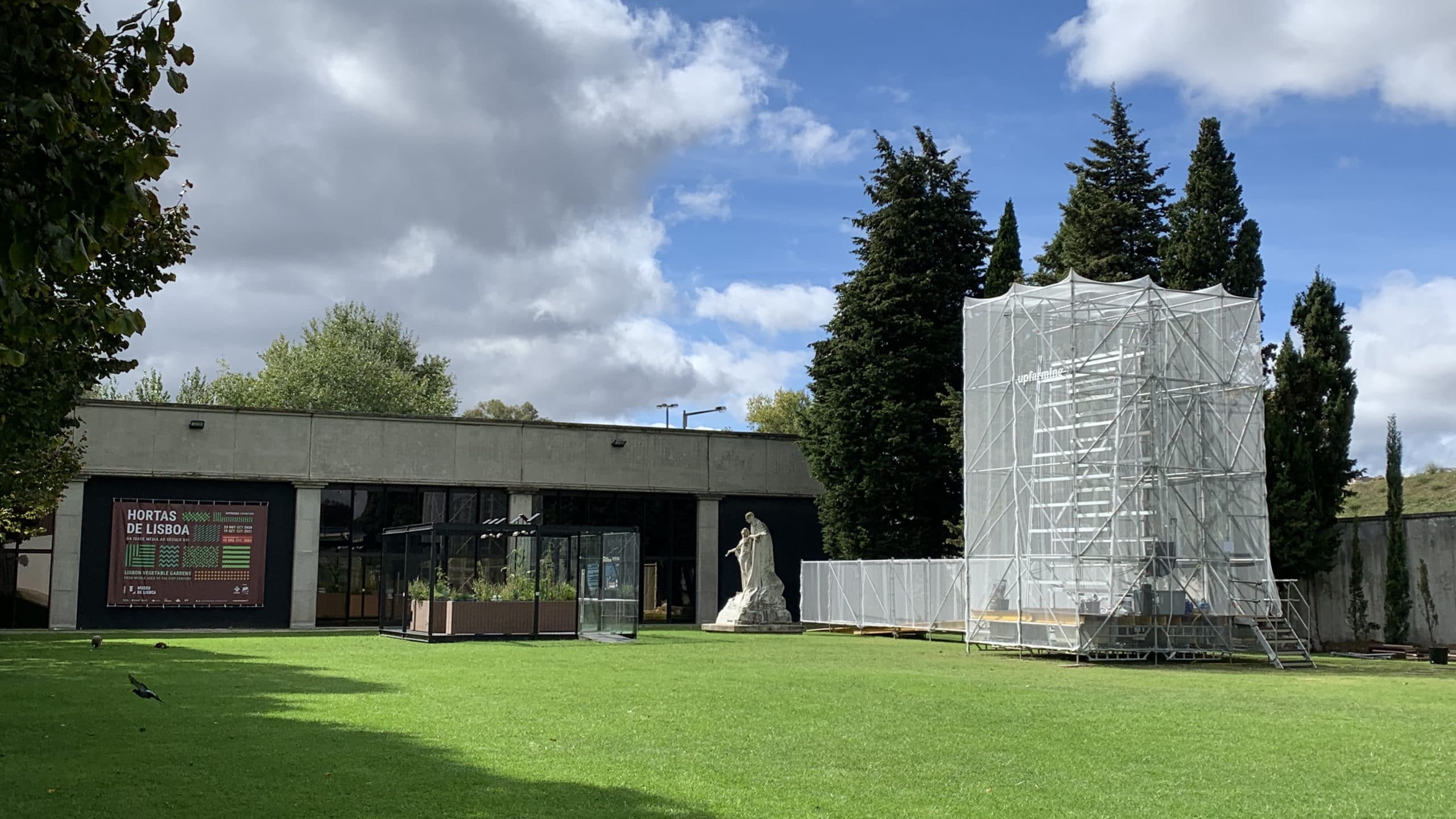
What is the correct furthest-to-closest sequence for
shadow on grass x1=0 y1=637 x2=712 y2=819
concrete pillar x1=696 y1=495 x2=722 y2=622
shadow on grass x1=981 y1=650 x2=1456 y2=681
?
concrete pillar x1=696 y1=495 x2=722 y2=622
shadow on grass x1=981 y1=650 x2=1456 y2=681
shadow on grass x1=0 y1=637 x2=712 y2=819

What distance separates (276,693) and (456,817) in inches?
316

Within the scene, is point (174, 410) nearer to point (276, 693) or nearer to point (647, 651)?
point (647, 651)

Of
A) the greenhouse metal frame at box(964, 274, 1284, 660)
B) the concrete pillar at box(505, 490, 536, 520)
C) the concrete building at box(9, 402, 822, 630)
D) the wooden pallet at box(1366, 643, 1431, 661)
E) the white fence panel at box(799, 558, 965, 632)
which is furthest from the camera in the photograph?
the concrete pillar at box(505, 490, 536, 520)

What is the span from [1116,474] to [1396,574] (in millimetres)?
9086

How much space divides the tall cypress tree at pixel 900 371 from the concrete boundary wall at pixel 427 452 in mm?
2604

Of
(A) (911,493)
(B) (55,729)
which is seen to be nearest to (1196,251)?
(A) (911,493)

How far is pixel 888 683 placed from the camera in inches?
686

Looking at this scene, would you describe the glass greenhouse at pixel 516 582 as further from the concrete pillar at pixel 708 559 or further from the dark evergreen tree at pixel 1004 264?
the dark evergreen tree at pixel 1004 264

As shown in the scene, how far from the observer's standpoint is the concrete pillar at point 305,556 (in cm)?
3669

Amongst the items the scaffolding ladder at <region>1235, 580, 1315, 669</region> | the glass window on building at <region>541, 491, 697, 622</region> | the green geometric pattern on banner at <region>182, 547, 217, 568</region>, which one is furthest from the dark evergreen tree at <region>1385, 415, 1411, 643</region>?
the green geometric pattern on banner at <region>182, 547, 217, 568</region>

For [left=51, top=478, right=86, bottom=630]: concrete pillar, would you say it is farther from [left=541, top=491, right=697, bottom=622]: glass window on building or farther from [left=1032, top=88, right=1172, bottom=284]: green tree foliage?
[left=1032, top=88, right=1172, bottom=284]: green tree foliage

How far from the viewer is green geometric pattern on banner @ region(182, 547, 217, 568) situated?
117ft

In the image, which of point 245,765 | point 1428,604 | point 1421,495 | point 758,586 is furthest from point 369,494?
point 1421,495

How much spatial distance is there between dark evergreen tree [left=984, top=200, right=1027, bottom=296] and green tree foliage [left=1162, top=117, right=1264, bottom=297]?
5739 mm
